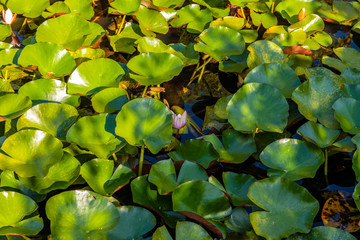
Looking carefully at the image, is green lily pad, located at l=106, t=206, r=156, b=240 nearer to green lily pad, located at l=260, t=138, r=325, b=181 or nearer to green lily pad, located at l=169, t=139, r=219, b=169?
green lily pad, located at l=169, t=139, r=219, b=169

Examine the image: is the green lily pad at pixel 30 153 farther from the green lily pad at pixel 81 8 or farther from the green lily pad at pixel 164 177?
the green lily pad at pixel 81 8

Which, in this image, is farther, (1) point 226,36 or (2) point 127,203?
(1) point 226,36

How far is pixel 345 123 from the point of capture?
1316 mm

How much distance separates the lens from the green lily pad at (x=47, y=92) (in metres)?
1.42

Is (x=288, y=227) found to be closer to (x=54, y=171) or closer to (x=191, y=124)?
(x=191, y=124)

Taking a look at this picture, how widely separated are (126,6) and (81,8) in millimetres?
236

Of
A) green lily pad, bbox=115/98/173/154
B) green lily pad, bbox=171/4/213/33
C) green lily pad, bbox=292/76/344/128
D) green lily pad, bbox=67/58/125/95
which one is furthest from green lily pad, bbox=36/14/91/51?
green lily pad, bbox=292/76/344/128

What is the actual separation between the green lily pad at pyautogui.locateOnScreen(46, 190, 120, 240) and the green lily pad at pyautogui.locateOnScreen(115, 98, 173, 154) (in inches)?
9.8

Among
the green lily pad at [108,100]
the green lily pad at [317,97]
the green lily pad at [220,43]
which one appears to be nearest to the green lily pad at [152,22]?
the green lily pad at [220,43]

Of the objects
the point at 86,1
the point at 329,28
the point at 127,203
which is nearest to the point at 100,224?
the point at 127,203

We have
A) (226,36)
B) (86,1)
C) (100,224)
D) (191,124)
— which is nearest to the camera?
(100,224)

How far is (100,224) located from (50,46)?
0.86 m

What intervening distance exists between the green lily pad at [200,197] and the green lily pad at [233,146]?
222 mm

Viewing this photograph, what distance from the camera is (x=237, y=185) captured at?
119 cm
